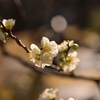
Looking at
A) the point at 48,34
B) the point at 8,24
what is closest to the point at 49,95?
the point at 8,24

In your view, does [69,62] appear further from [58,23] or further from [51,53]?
[58,23]

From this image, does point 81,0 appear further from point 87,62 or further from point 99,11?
point 87,62

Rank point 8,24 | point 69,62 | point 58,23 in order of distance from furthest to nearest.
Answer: point 58,23, point 69,62, point 8,24

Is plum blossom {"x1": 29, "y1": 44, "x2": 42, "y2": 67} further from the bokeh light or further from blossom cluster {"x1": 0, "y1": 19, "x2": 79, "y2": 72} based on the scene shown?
the bokeh light

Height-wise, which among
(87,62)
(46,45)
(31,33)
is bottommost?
(46,45)

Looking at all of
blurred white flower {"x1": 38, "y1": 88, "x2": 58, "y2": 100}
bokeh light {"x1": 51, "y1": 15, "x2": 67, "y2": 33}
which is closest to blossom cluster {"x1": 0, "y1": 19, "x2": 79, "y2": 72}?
blurred white flower {"x1": 38, "y1": 88, "x2": 58, "y2": 100}

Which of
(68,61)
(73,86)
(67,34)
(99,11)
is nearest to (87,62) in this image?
(73,86)

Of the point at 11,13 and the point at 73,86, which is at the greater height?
the point at 11,13
